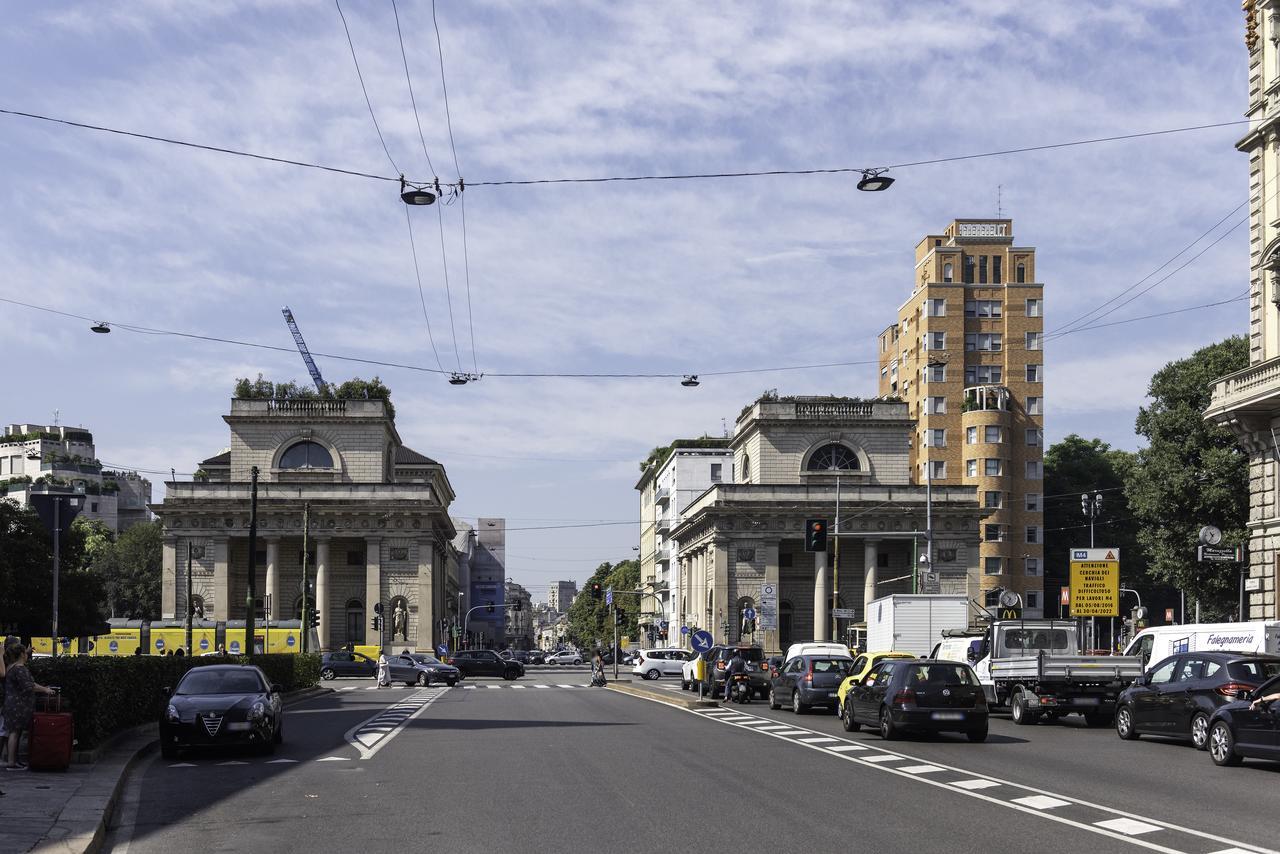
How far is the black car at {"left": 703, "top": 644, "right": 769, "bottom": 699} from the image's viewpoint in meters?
40.8

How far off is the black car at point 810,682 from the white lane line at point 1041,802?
632 inches

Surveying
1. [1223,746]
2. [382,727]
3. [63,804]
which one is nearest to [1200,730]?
[1223,746]

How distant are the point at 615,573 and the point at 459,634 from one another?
1535 inches

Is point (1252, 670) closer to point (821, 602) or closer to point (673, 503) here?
point (821, 602)

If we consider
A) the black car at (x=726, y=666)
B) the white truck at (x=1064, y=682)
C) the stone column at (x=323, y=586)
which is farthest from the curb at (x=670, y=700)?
the stone column at (x=323, y=586)

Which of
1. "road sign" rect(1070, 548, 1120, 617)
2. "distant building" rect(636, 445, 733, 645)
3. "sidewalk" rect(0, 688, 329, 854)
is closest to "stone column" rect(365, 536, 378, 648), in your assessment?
"distant building" rect(636, 445, 733, 645)

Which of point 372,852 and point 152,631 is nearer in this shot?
point 372,852

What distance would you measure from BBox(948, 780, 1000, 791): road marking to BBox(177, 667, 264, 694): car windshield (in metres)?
10.7

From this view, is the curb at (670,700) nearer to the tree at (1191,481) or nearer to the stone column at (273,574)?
the tree at (1191,481)

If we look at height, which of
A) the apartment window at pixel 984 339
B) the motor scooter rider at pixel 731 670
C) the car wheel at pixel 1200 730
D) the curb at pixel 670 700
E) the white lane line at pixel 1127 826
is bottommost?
the curb at pixel 670 700

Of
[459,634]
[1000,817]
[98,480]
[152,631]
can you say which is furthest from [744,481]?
[98,480]

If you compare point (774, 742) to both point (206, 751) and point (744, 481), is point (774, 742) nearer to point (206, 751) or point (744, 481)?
point (206, 751)

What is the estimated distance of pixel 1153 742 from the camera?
24.9 m

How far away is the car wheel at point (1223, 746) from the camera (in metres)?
19.4
